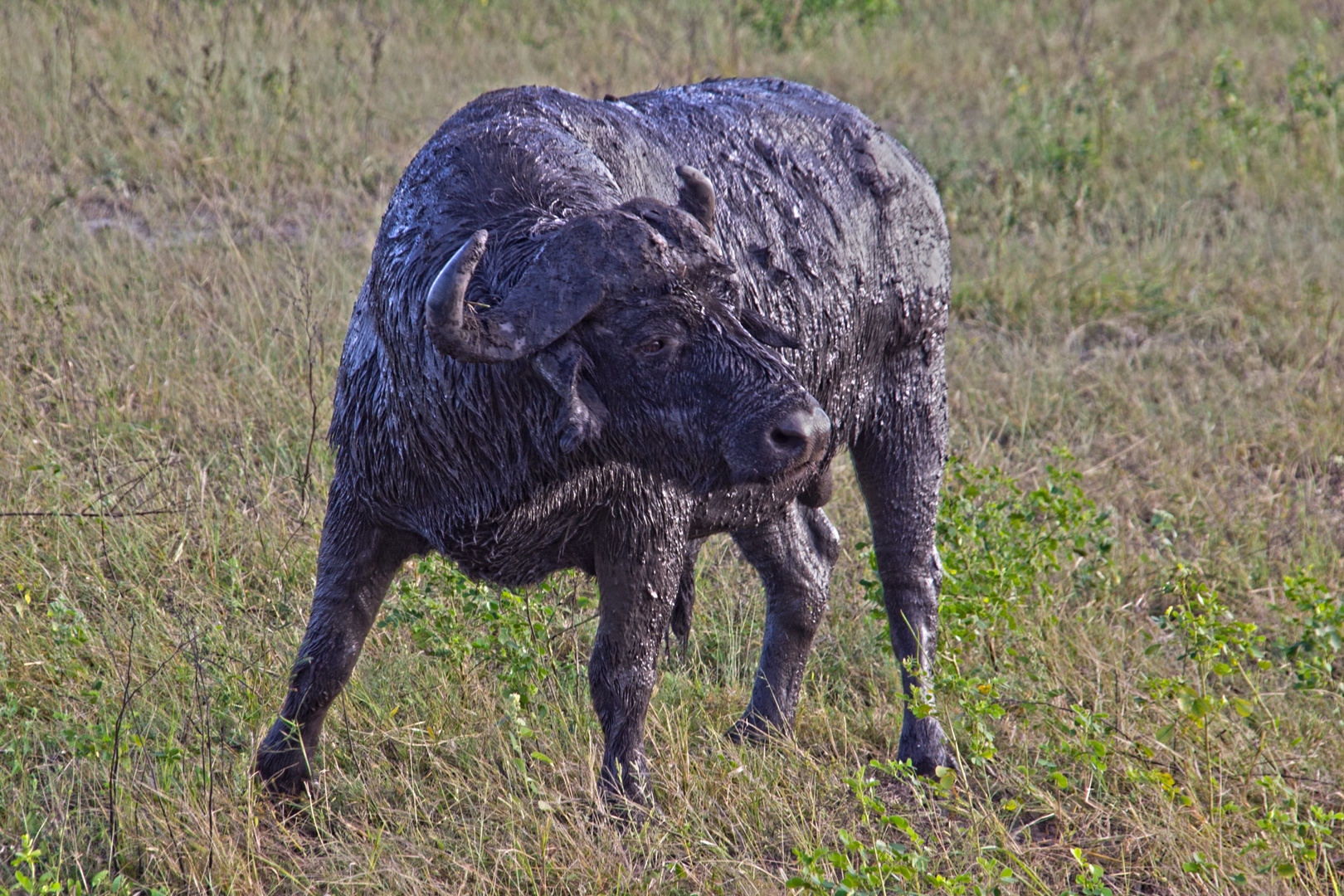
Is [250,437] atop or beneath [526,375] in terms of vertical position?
beneath

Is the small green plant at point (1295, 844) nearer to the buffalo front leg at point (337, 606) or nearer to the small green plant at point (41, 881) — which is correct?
the buffalo front leg at point (337, 606)

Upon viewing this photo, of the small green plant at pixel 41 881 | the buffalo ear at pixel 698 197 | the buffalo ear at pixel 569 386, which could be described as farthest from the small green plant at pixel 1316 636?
the small green plant at pixel 41 881

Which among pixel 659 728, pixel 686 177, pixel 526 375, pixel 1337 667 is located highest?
pixel 686 177

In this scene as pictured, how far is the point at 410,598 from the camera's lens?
13.1 ft

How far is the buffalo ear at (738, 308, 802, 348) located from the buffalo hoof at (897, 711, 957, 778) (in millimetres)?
1622

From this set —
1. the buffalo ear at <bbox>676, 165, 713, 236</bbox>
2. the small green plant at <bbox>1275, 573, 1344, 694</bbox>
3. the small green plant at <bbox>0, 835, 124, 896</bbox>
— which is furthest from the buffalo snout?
the small green plant at <bbox>1275, 573, 1344, 694</bbox>

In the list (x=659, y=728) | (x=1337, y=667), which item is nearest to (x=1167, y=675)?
(x=1337, y=667)

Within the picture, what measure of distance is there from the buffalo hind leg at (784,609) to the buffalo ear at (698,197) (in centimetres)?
139

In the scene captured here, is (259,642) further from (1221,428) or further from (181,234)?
(1221,428)

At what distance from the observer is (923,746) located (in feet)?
13.0

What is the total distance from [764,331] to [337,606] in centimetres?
131

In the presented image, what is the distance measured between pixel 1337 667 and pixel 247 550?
401 cm

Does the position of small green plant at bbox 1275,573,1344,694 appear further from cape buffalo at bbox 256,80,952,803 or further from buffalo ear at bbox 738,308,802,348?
buffalo ear at bbox 738,308,802,348

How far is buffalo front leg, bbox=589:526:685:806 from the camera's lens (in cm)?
305
